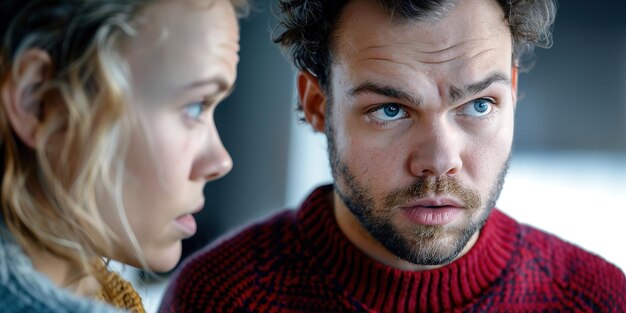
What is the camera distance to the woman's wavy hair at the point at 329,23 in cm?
115

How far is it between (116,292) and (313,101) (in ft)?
1.86

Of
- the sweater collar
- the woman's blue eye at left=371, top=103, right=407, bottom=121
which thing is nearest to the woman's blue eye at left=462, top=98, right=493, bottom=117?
the woman's blue eye at left=371, top=103, right=407, bottom=121

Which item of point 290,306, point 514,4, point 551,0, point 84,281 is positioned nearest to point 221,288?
point 290,306

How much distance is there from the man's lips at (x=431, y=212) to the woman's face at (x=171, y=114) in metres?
0.37

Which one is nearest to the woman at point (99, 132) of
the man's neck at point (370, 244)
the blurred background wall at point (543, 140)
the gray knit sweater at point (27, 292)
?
the gray knit sweater at point (27, 292)

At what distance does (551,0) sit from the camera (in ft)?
4.50

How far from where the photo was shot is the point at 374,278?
4.06ft

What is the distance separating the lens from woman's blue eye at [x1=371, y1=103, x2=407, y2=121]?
1.17 m

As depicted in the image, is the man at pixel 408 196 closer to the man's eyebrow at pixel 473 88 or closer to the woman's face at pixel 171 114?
the man's eyebrow at pixel 473 88

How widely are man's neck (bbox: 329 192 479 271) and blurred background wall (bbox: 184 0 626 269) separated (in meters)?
1.25

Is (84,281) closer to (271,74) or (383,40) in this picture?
(383,40)

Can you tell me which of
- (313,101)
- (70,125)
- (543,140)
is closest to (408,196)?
(313,101)

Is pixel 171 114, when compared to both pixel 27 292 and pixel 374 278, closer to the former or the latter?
pixel 27 292

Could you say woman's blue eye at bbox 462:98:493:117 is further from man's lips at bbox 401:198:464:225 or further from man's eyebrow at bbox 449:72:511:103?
man's lips at bbox 401:198:464:225
